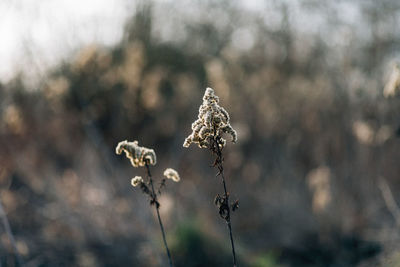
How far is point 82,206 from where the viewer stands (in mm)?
6070

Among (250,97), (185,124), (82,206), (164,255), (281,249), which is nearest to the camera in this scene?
(164,255)

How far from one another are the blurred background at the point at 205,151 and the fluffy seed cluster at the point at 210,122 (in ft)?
9.34

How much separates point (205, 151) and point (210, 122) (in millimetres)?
5387

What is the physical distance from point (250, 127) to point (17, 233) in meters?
4.31

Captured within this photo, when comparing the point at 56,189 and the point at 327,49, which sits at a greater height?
the point at 327,49

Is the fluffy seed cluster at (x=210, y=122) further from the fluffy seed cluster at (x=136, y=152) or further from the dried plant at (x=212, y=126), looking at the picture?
the fluffy seed cluster at (x=136, y=152)

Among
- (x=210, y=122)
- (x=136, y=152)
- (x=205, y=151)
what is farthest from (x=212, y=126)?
(x=205, y=151)

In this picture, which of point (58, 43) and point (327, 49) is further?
point (327, 49)

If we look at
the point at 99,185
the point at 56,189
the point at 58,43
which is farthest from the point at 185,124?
the point at 58,43

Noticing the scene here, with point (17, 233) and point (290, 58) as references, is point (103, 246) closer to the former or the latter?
point (17, 233)

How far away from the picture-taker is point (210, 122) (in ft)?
5.83

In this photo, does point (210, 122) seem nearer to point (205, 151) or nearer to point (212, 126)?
point (212, 126)

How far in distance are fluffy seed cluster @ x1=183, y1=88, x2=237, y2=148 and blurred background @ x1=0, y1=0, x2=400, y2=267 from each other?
2848 mm

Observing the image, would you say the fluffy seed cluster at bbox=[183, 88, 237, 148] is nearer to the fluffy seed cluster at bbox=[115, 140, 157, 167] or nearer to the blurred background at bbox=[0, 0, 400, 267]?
the fluffy seed cluster at bbox=[115, 140, 157, 167]
